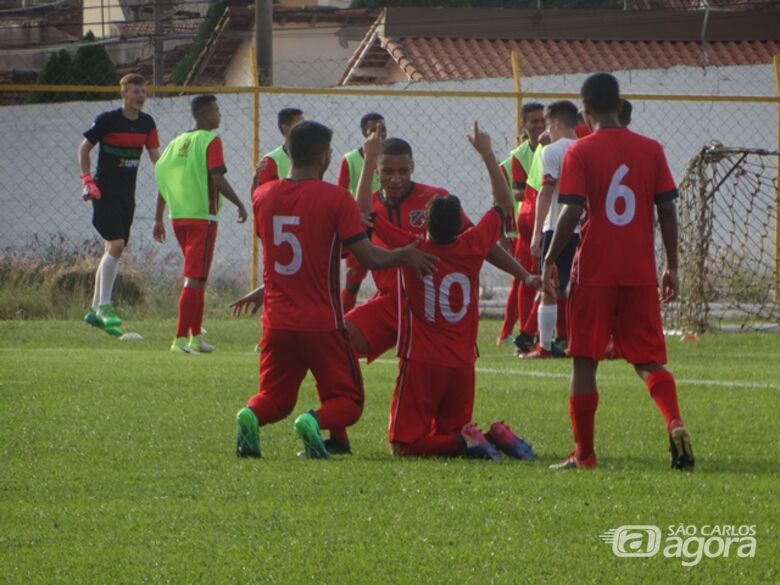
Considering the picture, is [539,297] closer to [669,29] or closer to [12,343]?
[12,343]

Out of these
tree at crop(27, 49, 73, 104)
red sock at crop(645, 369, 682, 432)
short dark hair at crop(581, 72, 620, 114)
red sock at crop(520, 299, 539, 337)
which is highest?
tree at crop(27, 49, 73, 104)

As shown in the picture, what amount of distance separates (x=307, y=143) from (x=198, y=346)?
6316 mm

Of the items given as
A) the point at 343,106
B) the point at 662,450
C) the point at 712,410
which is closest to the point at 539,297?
the point at 712,410

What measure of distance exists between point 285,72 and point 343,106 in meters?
13.1

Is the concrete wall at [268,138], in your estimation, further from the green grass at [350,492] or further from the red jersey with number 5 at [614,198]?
the red jersey with number 5 at [614,198]

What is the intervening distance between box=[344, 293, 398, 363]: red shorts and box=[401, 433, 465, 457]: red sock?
96cm

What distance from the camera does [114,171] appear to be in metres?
15.3

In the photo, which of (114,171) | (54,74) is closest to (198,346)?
(114,171)

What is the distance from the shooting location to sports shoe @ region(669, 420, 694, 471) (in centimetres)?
716

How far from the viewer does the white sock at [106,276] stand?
14.9 m

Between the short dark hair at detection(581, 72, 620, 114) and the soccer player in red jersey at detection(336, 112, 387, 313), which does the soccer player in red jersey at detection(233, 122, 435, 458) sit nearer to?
the short dark hair at detection(581, 72, 620, 114)

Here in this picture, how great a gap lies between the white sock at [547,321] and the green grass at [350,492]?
7.10 ft

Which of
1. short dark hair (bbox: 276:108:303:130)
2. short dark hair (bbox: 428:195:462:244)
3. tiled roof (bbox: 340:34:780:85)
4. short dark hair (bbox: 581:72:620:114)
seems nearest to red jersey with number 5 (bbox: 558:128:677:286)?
short dark hair (bbox: 581:72:620:114)

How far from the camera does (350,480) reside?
6.95 metres
